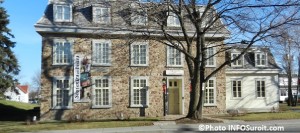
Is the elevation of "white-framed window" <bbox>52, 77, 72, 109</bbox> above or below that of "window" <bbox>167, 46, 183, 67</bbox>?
below

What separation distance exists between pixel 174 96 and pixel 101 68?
241 inches

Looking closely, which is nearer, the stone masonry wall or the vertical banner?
the vertical banner

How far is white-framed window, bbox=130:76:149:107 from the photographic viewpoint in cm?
2765

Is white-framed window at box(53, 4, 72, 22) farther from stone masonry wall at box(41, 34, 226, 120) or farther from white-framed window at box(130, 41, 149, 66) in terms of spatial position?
white-framed window at box(130, 41, 149, 66)

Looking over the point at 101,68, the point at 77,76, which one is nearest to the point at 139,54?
the point at 101,68

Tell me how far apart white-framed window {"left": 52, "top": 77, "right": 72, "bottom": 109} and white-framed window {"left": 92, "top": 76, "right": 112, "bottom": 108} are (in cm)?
176

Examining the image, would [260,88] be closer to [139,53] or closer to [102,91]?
[139,53]

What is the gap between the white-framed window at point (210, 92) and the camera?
29062 millimetres

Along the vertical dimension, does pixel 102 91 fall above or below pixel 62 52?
below

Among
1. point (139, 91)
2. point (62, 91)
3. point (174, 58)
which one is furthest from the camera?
point (174, 58)

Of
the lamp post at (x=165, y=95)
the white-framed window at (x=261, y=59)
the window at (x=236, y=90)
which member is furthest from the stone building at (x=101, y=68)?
the white-framed window at (x=261, y=59)

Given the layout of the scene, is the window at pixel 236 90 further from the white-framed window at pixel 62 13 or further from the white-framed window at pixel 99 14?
the white-framed window at pixel 62 13

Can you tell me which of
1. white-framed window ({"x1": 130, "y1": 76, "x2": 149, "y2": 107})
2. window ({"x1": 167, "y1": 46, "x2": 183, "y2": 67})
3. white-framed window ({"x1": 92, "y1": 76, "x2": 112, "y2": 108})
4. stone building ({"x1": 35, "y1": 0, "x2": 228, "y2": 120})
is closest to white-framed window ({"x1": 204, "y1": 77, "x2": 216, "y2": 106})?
stone building ({"x1": 35, "y1": 0, "x2": 228, "y2": 120})

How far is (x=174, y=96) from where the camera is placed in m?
29.1
